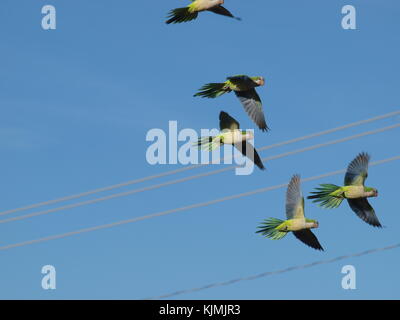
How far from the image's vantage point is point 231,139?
1110cm

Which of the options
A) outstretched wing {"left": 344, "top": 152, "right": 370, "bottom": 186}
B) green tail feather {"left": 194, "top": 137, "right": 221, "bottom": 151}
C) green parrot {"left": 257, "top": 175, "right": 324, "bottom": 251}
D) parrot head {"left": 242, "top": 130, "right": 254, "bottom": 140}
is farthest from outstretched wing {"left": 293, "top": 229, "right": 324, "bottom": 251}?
green tail feather {"left": 194, "top": 137, "right": 221, "bottom": 151}

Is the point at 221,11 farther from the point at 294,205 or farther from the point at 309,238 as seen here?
the point at 309,238

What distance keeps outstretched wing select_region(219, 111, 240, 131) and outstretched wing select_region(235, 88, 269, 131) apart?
41 cm

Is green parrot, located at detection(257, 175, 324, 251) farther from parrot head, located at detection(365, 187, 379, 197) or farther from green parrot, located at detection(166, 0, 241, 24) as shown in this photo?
green parrot, located at detection(166, 0, 241, 24)

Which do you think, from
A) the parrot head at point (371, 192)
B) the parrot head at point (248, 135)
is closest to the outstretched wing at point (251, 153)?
the parrot head at point (248, 135)

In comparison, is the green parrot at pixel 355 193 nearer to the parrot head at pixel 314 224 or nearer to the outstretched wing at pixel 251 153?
the parrot head at pixel 314 224

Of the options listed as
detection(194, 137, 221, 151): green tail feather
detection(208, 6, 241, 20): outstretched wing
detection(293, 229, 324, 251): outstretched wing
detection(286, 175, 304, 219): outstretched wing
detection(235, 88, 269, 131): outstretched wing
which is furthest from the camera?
detection(235, 88, 269, 131): outstretched wing

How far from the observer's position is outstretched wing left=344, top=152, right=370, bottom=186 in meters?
11.4

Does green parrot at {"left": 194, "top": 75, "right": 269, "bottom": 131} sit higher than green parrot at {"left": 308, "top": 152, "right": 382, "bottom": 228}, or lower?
higher

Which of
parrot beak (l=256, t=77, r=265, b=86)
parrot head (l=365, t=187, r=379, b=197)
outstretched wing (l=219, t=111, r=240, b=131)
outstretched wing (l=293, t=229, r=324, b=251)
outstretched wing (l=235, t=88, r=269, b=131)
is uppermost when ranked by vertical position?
parrot beak (l=256, t=77, r=265, b=86)

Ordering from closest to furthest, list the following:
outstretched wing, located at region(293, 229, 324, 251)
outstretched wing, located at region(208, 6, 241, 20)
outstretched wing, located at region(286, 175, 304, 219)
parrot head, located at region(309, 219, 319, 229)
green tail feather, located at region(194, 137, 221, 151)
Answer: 1. outstretched wing, located at region(208, 6, 241, 20)
2. green tail feather, located at region(194, 137, 221, 151)
3. outstretched wing, located at region(286, 175, 304, 219)
4. parrot head, located at region(309, 219, 319, 229)
5. outstretched wing, located at region(293, 229, 324, 251)
